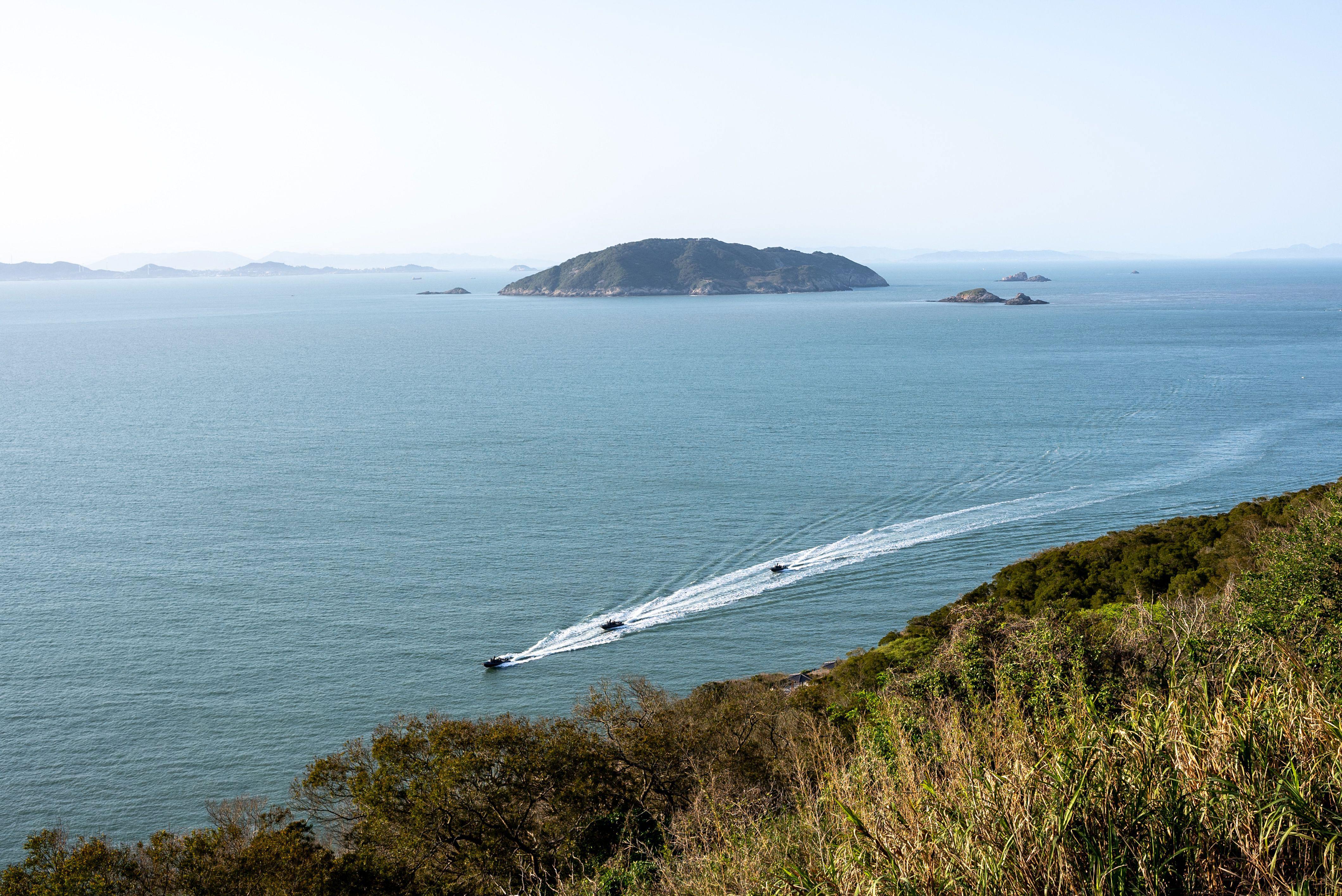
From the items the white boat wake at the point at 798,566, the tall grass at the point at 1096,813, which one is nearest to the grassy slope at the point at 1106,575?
the white boat wake at the point at 798,566

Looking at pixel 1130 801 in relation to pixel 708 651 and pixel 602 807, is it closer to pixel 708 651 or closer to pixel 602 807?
pixel 602 807

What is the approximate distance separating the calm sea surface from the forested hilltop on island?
202 inches

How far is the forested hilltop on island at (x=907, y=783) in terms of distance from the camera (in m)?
7.95

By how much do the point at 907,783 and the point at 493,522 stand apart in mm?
42190

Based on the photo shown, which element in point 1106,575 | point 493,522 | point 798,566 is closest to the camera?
point 1106,575

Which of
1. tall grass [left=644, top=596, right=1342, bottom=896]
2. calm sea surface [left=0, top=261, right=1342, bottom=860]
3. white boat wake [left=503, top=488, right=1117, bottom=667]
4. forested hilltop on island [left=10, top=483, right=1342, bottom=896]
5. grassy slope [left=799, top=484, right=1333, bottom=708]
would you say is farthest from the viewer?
white boat wake [left=503, top=488, right=1117, bottom=667]

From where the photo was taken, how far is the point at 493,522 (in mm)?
50312

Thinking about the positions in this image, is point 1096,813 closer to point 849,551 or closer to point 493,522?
point 849,551

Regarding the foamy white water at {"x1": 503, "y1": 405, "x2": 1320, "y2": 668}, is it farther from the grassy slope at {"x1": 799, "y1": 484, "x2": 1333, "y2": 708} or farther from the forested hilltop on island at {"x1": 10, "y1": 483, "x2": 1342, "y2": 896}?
the forested hilltop on island at {"x1": 10, "y1": 483, "x2": 1342, "y2": 896}

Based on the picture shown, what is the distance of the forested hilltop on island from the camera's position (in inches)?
313

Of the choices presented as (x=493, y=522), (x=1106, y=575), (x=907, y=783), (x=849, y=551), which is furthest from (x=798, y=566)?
(x=907, y=783)

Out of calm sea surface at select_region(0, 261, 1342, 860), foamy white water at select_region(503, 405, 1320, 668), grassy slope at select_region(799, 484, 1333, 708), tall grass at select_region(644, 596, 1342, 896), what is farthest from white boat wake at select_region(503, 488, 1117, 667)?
tall grass at select_region(644, 596, 1342, 896)

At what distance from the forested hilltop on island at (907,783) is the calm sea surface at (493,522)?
16.9 feet

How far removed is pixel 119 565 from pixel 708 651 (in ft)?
97.7
